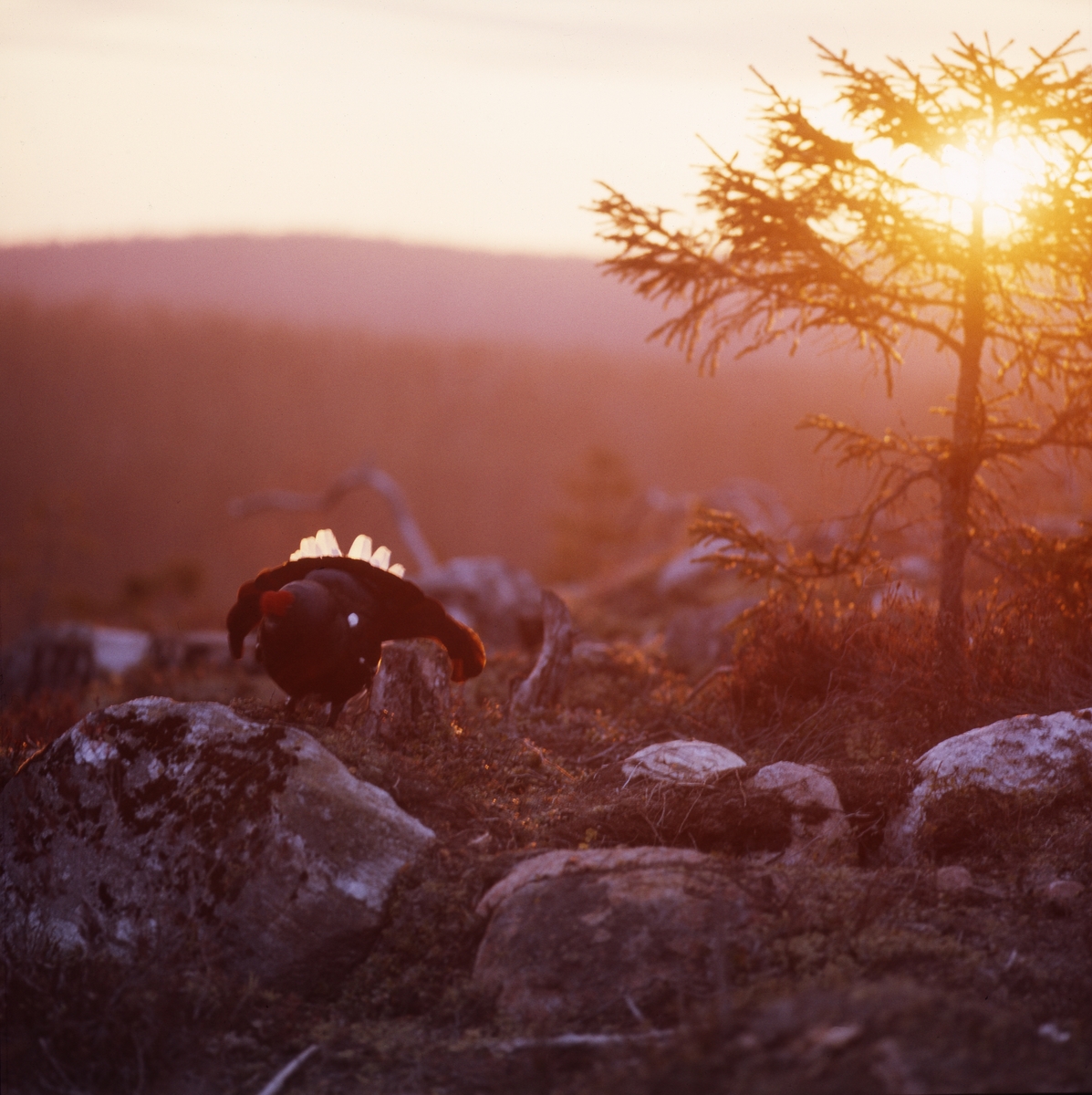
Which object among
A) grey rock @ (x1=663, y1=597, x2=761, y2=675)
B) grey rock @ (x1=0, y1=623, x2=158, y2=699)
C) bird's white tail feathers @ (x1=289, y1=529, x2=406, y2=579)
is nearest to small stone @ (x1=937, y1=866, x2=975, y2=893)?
bird's white tail feathers @ (x1=289, y1=529, x2=406, y2=579)

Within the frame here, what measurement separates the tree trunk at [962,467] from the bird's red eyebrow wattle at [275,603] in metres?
4.68

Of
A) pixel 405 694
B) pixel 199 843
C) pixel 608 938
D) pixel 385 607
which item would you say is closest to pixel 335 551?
pixel 385 607

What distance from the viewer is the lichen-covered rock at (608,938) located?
4.38m

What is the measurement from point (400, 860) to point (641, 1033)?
160 cm

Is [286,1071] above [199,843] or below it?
below

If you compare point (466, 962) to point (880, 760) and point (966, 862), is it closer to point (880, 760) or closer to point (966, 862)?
point (966, 862)

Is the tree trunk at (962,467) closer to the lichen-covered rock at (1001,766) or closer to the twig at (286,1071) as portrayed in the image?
the lichen-covered rock at (1001,766)

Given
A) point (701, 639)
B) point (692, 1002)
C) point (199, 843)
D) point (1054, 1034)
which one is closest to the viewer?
point (1054, 1034)

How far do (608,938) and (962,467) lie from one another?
481 centimetres

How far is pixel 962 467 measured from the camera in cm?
777

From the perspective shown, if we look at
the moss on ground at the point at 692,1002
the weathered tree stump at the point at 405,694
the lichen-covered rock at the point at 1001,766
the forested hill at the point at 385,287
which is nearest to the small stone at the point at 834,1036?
the moss on ground at the point at 692,1002

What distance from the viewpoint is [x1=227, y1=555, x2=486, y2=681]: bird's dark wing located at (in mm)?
6059

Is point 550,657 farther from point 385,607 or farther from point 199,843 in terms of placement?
point 199,843

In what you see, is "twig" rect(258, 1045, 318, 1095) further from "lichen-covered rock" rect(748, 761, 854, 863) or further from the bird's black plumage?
"lichen-covered rock" rect(748, 761, 854, 863)
